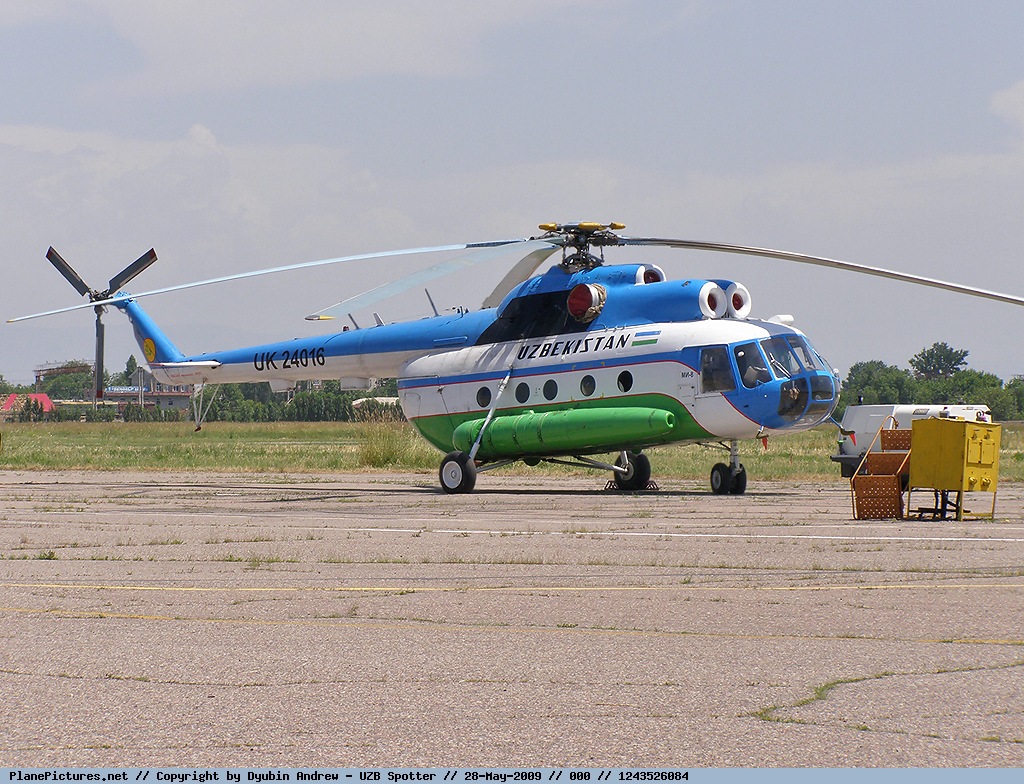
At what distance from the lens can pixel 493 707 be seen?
19.1 feet

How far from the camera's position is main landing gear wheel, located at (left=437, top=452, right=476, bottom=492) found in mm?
22766

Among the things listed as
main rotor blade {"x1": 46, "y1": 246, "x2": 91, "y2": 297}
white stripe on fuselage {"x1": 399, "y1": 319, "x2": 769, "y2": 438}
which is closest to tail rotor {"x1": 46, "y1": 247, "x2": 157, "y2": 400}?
main rotor blade {"x1": 46, "y1": 246, "x2": 91, "y2": 297}

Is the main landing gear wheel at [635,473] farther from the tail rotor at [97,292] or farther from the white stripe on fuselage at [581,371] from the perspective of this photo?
the tail rotor at [97,292]

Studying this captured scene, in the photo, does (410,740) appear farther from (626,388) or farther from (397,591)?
(626,388)

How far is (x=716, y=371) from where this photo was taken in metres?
20.5

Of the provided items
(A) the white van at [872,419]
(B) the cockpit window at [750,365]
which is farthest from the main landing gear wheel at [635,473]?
(A) the white van at [872,419]

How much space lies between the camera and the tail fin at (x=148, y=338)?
28859mm

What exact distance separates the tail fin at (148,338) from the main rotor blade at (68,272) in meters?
0.93

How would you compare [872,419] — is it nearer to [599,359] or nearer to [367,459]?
[599,359]

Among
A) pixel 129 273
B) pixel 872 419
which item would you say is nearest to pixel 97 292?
pixel 129 273

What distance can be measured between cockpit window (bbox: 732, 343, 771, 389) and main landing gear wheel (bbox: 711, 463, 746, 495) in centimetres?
200

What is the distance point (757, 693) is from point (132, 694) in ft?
10.0

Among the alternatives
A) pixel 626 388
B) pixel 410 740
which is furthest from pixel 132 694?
pixel 626 388

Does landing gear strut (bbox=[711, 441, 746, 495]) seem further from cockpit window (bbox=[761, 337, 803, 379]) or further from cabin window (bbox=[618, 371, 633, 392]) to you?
cabin window (bbox=[618, 371, 633, 392])
